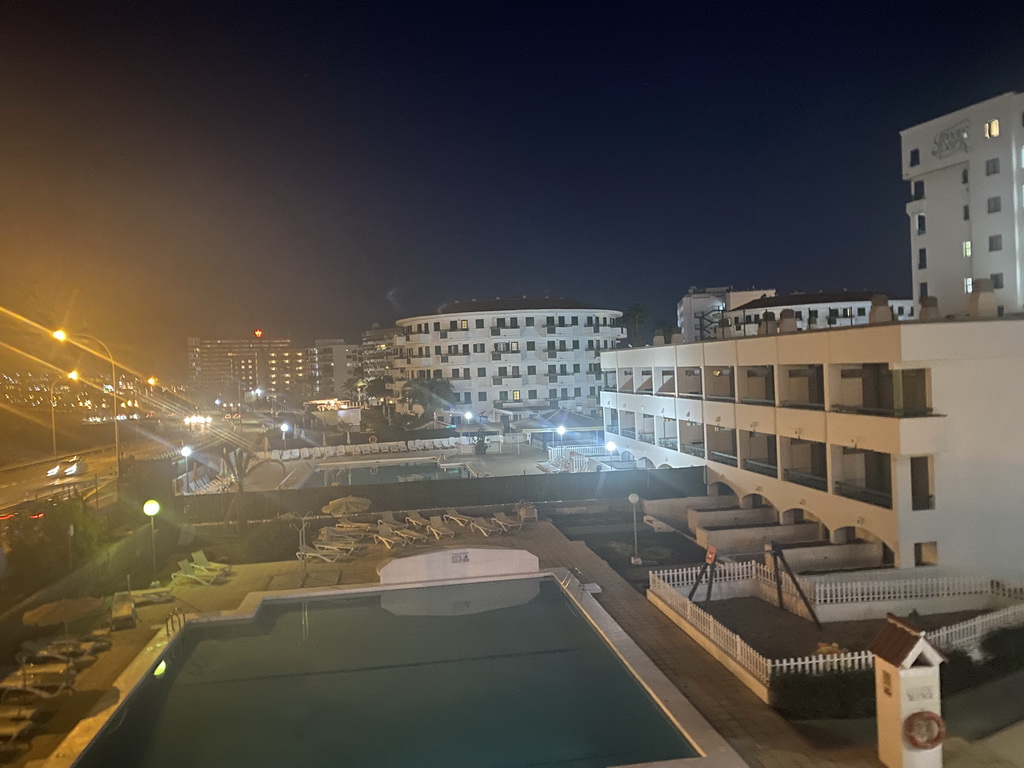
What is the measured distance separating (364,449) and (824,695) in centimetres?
3263

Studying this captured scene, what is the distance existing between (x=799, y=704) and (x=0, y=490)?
1137 inches

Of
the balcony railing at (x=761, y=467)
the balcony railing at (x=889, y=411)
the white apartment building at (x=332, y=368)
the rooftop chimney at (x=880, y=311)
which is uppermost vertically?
the white apartment building at (x=332, y=368)

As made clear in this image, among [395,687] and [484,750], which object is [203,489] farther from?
[484,750]

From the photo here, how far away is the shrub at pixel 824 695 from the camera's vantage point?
9.61 m

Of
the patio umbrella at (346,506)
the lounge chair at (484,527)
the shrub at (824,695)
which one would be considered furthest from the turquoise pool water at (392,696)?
the patio umbrella at (346,506)

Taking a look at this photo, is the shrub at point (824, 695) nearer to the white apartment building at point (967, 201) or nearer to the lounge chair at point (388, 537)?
the lounge chair at point (388, 537)

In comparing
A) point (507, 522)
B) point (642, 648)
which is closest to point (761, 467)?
point (507, 522)

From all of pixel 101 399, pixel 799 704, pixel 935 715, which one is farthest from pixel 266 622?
pixel 101 399

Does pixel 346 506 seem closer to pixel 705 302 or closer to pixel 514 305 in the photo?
pixel 514 305

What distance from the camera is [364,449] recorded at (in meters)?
40.2

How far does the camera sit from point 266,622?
48.0ft

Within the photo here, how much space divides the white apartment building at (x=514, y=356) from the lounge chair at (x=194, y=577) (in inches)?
1730

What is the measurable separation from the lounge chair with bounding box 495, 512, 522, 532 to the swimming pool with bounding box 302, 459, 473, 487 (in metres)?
11.4

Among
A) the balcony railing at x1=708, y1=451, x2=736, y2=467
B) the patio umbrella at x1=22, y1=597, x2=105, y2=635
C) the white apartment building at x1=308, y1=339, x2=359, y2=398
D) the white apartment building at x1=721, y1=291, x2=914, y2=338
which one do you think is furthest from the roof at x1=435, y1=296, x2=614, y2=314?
the white apartment building at x1=308, y1=339, x2=359, y2=398
